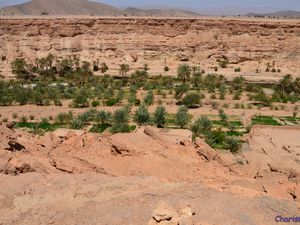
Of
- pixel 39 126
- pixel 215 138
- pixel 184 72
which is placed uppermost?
pixel 215 138

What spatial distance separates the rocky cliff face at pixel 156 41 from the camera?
50.2 m

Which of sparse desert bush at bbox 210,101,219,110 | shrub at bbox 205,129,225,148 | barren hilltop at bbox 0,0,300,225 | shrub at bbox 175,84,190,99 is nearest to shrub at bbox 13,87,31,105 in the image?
barren hilltop at bbox 0,0,300,225

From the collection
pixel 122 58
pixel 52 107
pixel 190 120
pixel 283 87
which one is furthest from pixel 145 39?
pixel 190 120

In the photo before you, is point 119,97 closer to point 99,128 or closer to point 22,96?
point 22,96

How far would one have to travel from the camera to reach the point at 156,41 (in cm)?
5128

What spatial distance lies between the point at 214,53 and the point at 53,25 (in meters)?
18.5

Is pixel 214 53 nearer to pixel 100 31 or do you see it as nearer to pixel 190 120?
pixel 100 31

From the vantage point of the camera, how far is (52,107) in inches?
1294

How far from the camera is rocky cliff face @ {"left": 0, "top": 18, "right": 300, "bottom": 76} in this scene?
5025 cm

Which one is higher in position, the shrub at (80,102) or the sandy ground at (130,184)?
the sandy ground at (130,184)

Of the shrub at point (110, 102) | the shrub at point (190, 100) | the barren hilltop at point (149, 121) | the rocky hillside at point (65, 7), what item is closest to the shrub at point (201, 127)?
the barren hilltop at point (149, 121)

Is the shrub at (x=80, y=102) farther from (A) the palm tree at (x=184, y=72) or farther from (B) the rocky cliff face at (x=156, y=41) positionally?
(B) the rocky cliff face at (x=156, y=41)

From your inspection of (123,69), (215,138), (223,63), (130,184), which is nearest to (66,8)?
(123,69)

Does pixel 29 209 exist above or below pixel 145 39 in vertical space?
above
